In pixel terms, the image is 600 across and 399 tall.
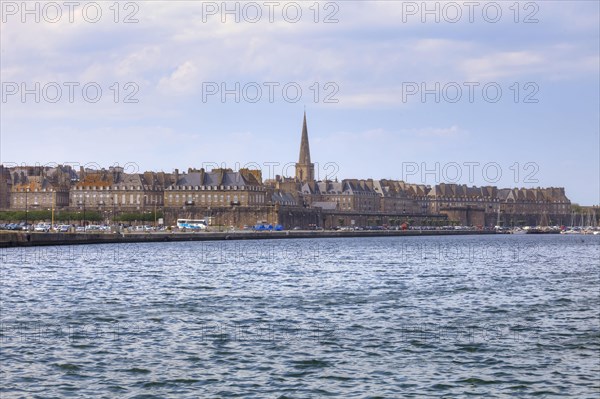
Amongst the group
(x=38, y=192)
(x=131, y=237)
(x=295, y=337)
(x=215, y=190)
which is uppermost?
(x=38, y=192)

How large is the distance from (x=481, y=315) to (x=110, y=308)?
13.0 metres

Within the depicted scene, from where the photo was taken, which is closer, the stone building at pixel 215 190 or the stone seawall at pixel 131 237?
the stone seawall at pixel 131 237

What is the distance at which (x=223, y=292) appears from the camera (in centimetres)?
4128

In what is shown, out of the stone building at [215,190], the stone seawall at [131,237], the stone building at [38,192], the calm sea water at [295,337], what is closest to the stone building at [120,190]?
the stone building at [38,192]

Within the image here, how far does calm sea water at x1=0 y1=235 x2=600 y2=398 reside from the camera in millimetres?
21172

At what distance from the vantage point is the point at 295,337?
27.5 meters

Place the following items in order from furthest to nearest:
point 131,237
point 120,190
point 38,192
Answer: point 38,192 → point 120,190 → point 131,237

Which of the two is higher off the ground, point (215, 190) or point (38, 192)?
point (38, 192)

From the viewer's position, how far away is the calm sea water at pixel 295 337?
21.2 metres

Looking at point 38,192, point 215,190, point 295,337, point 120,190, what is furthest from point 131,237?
point 295,337

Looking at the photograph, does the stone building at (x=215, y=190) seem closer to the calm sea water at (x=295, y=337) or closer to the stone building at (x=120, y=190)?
the stone building at (x=120, y=190)

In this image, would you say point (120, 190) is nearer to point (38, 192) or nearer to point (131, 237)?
point (38, 192)

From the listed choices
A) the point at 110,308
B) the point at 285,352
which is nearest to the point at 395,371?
the point at 285,352

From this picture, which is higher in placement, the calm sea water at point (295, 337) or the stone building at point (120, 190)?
the stone building at point (120, 190)
